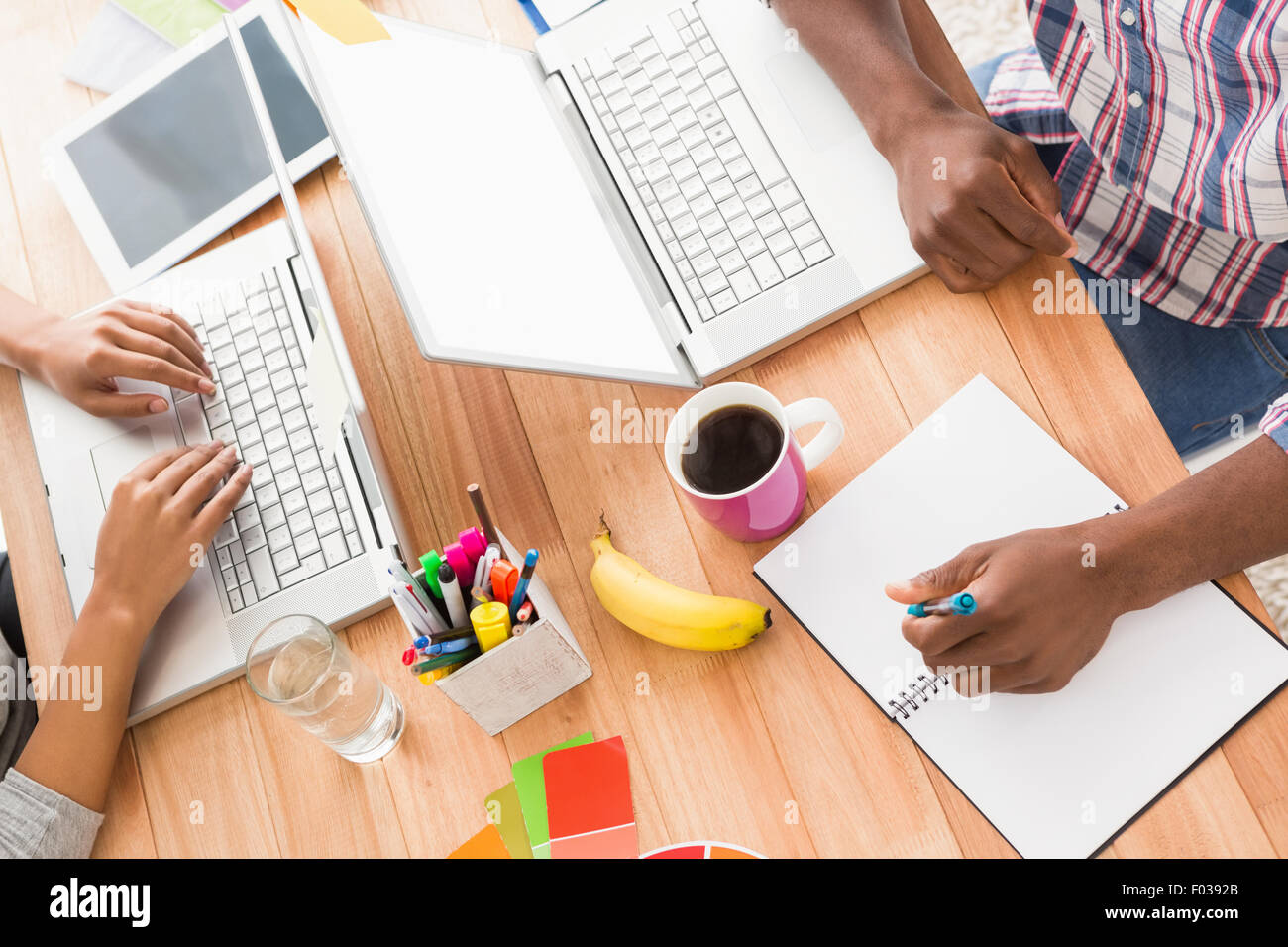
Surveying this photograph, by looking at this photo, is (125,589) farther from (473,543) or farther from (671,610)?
(671,610)

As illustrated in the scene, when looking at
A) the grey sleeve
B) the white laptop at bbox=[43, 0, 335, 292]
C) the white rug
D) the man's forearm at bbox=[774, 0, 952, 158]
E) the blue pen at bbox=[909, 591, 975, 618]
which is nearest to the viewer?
the blue pen at bbox=[909, 591, 975, 618]

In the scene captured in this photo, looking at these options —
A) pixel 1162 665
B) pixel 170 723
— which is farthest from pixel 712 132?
pixel 170 723

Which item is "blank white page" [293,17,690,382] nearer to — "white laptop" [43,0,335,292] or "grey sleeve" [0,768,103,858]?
"white laptop" [43,0,335,292]

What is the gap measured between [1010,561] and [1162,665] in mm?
148

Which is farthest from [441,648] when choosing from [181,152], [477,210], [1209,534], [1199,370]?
[1199,370]

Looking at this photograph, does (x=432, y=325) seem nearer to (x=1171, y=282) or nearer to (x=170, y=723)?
(x=170, y=723)

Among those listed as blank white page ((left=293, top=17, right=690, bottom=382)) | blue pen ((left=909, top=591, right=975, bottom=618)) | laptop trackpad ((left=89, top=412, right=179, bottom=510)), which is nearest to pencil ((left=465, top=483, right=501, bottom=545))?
blank white page ((left=293, top=17, right=690, bottom=382))

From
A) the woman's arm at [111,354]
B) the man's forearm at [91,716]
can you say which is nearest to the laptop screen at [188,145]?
the woman's arm at [111,354]

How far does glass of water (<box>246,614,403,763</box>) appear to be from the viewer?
771 millimetres

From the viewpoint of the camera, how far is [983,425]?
0.84 meters

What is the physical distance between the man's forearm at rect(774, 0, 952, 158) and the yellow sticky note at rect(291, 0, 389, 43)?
1.35 feet

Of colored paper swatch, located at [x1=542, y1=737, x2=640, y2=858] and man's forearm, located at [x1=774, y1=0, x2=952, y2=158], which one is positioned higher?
man's forearm, located at [x1=774, y1=0, x2=952, y2=158]

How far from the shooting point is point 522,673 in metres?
0.76
